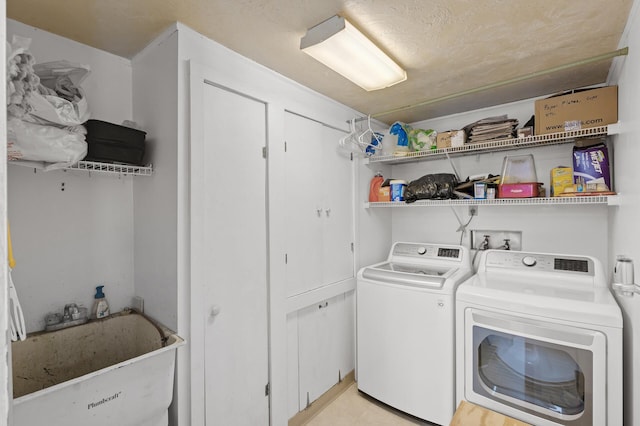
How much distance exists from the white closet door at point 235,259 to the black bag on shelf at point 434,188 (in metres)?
1.30

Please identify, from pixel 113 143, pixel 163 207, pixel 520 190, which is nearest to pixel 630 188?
pixel 520 190

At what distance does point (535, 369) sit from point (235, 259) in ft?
5.85

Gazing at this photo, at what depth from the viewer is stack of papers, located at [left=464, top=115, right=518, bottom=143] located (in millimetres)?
2104

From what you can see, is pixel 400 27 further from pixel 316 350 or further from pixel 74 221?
pixel 316 350

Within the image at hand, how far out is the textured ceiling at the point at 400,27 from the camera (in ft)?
4.16

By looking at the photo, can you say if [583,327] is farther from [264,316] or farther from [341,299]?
[264,316]

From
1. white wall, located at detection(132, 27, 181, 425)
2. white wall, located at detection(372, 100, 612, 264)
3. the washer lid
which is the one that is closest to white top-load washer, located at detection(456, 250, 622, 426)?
the washer lid

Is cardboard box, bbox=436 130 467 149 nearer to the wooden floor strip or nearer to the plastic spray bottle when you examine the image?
the wooden floor strip

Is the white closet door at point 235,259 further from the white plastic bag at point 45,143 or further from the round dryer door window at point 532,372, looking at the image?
the round dryer door window at point 532,372

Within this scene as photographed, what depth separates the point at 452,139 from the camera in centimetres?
229

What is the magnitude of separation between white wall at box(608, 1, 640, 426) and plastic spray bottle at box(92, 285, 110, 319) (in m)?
2.51

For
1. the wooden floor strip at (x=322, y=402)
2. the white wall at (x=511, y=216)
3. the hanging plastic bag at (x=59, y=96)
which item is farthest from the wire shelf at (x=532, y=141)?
the hanging plastic bag at (x=59, y=96)

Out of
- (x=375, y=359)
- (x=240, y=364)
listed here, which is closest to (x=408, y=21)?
(x=240, y=364)

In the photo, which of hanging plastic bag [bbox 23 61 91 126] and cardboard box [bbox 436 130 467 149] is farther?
cardboard box [bbox 436 130 467 149]
